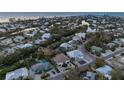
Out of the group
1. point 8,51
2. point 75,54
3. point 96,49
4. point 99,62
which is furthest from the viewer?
point 96,49

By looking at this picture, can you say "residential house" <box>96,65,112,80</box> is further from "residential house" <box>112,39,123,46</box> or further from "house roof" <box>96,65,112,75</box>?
"residential house" <box>112,39,123,46</box>

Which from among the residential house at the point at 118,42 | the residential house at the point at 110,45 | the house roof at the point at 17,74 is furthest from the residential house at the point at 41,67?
the residential house at the point at 118,42

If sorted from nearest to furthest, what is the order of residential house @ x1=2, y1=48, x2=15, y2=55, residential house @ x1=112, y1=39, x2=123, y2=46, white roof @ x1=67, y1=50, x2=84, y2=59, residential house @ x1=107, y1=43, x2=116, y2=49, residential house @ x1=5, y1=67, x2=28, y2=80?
residential house @ x1=5, y1=67, x2=28, y2=80 → residential house @ x1=2, y1=48, x2=15, y2=55 → white roof @ x1=67, y1=50, x2=84, y2=59 → residential house @ x1=107, y1=43, x2=116, y2=49 → residential house @ x1=112, y1=39, x2=123, y2=46

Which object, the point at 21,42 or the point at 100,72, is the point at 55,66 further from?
the point at 21,42

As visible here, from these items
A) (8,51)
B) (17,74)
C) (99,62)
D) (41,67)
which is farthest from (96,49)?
(8,51)

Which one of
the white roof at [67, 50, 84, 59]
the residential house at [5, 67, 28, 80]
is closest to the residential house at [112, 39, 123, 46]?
the white roof at [67, 50, 84, 59]

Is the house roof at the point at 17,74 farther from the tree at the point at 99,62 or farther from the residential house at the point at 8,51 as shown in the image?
the tree at the point at 99,62

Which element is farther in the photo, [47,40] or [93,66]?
[47,40]

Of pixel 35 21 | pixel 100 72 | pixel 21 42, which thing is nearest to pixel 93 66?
pixel 100 72

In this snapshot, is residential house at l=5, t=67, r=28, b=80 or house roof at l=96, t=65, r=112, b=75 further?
house roof at l=96, t=65, r=112, b=75

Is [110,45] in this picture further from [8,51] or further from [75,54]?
[8,51]
